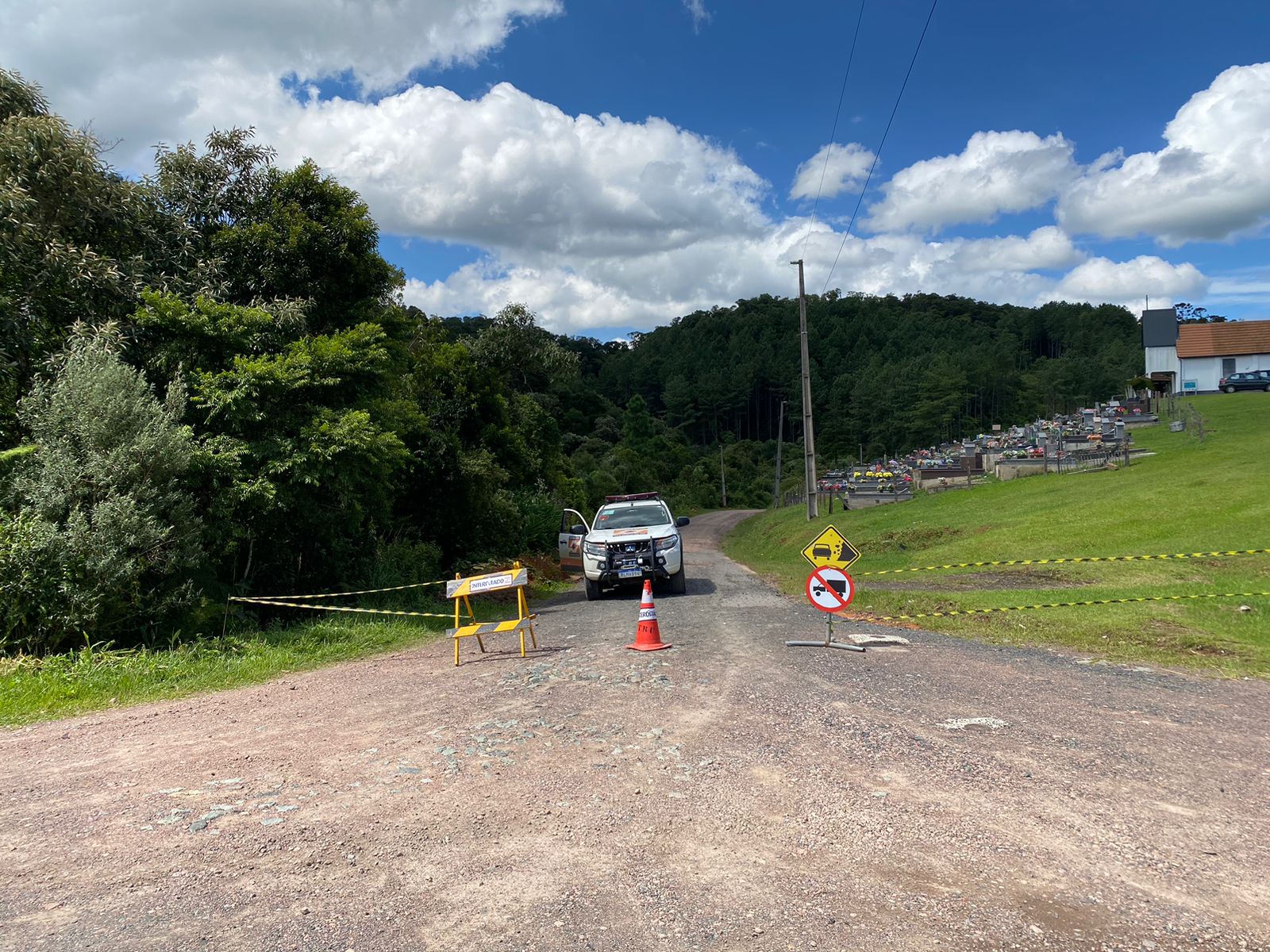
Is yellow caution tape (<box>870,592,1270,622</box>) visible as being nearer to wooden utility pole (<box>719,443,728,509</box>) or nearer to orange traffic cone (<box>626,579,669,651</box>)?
orange traffic cone (<box>626,579,669,651</box>)

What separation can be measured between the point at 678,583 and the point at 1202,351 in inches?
2811

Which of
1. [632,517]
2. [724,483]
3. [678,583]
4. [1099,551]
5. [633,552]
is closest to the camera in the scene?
[633,552]

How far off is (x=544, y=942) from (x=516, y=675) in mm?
5283

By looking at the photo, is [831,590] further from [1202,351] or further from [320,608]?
[1202,351]

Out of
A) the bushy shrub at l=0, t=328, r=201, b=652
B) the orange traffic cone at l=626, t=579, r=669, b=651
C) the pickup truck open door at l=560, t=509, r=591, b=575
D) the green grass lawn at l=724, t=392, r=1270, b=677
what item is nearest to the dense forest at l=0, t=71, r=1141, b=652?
the bushy shrub at l=0, t=328, r=201, b=652

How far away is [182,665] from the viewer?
30.5 ft

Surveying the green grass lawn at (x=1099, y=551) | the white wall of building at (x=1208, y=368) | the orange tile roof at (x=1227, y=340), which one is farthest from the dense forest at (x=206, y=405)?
the orange tile roof at (x=1227, y=340)

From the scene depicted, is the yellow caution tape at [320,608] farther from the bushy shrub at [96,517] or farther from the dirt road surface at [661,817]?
the dirt road surface at [661,817]

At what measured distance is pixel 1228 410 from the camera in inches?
1748

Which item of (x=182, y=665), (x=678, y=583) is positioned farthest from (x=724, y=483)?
(x=182, y=665)

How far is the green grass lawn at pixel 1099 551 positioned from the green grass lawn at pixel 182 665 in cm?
798

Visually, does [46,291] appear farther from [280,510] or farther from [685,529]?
[685,529]

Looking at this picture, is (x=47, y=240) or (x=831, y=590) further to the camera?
(x=47, y=240)

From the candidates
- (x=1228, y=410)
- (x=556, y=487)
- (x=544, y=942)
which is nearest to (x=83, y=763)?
(x=544, y=942)
